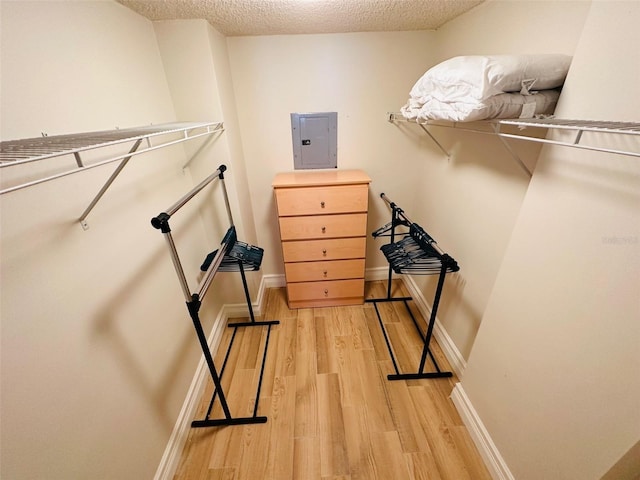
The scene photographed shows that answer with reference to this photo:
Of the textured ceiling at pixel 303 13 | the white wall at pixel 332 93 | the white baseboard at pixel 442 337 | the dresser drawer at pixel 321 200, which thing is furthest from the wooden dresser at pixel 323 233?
the textured ceiling at pixel 303 13

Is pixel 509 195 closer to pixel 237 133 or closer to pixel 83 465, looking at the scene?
pixel 237 133

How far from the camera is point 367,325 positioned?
2.08 metres

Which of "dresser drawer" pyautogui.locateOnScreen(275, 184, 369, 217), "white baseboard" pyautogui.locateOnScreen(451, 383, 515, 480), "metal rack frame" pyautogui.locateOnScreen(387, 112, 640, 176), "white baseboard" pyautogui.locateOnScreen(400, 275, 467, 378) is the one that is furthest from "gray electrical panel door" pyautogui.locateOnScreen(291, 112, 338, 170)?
"white baseboard" pyautogui.locateOnScreen(451, 383, 515, 480)

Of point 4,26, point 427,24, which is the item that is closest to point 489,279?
point 427,24

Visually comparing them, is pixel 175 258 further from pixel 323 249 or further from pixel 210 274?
pixel 323 249

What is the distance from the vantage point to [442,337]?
185 cm

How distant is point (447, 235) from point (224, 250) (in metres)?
1.44

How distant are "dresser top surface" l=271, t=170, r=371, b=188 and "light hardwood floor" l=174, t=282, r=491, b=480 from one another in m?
1.12

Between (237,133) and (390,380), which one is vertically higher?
(237,133)

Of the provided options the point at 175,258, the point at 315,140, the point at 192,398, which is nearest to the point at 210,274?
the point at 175,258

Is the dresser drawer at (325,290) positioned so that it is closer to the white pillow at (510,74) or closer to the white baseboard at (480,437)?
the white baseboard at (480,437)

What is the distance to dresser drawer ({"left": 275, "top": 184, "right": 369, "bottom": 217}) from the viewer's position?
181 cm

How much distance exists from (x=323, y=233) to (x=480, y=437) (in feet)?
4.71

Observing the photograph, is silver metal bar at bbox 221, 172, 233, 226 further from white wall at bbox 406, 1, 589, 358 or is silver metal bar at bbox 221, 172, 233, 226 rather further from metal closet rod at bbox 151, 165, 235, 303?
white wall at bbox 406, 1, 589, 358
